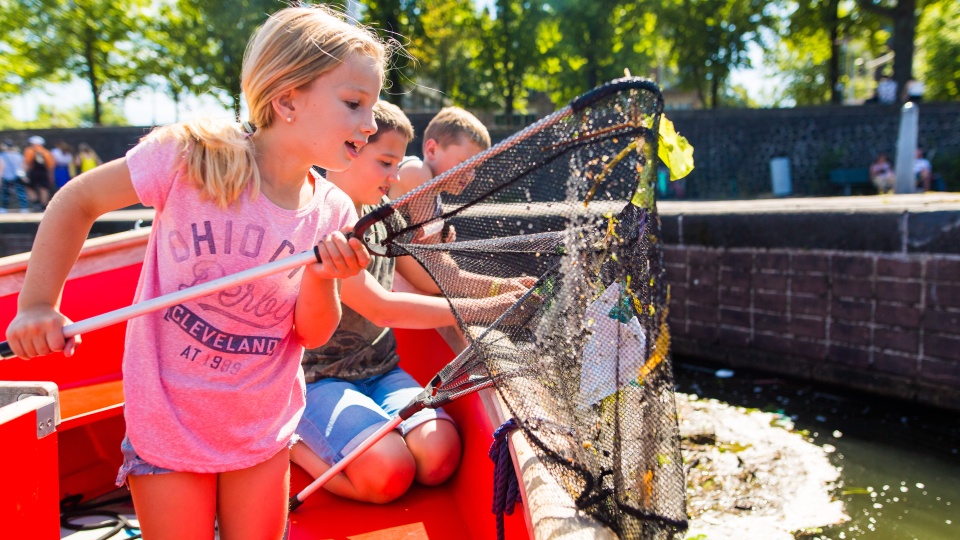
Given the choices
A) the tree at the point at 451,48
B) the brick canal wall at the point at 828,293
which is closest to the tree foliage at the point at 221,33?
the tree at the point at 451,48

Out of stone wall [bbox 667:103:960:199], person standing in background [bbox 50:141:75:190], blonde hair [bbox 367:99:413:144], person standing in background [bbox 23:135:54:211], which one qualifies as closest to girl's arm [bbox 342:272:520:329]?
blonde hair [bbox 367:99:413:144]

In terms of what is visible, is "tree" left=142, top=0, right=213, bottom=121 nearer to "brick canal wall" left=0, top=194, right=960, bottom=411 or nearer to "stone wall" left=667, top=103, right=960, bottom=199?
"stone wall" left=667, top=103, right=960, bottom=199

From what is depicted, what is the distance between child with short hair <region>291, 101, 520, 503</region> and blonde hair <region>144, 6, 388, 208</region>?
582mm

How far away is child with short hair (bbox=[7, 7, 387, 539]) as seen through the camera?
63.6 inches

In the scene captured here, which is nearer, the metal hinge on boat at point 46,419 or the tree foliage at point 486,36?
Answer: the metal hinge on boat at point 46,419

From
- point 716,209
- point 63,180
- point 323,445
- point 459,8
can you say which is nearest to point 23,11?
point 63,180

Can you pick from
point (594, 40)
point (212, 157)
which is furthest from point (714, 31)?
point (212, 157)

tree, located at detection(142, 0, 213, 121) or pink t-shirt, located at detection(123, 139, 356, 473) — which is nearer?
pink t-shirt, located at detection(123, 139, 356, 473)

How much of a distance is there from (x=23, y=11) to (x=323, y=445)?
28046 mm

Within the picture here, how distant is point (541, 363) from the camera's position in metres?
1.97

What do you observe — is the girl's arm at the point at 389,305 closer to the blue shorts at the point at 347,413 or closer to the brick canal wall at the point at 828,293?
the blue shorts at the point at 347,413

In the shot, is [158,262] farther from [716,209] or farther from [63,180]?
[63,180]

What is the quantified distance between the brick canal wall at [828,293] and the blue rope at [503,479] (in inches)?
153

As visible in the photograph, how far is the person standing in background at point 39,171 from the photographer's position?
626 inches
